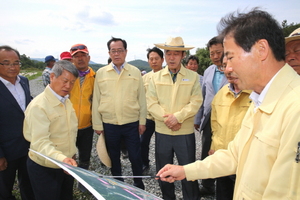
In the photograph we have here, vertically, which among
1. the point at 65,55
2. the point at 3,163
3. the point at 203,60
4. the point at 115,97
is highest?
the point at 203,60

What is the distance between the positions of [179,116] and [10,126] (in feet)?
8.03

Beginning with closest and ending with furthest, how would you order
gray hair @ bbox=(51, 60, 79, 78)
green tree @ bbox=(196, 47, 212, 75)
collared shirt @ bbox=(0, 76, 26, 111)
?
gray hair @ bbox=(51, 60, 79, 78)
collared shirt @ bbox=(0, 76, 26, 111)
green tree @ bbox=(196, 47, 212, 75)

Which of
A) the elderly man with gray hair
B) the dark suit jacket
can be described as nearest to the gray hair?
the elderly man with gray hair

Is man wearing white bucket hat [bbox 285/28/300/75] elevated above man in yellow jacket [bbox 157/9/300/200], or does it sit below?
above

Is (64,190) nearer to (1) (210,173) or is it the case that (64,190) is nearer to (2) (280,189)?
(1) (210,173)

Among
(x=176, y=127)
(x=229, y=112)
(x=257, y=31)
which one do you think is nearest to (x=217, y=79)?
(x=229, y=112)

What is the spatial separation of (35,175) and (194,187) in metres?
2.27

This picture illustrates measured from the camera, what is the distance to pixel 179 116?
10.2 ft

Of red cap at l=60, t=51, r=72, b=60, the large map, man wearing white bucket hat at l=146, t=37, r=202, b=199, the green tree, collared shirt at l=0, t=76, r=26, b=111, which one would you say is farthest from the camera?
the green tree

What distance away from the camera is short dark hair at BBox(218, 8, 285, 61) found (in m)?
1.18

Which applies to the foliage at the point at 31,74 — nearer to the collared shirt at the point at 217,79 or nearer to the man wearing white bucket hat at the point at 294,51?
the collared shirt at the point at 217,79

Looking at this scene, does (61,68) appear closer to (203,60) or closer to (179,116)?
(179,116)

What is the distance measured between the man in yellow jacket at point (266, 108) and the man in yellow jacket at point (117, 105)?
2.46 metres

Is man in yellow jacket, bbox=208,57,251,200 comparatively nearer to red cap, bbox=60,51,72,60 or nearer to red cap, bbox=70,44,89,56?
red cap, bbox=70,44,89,56
